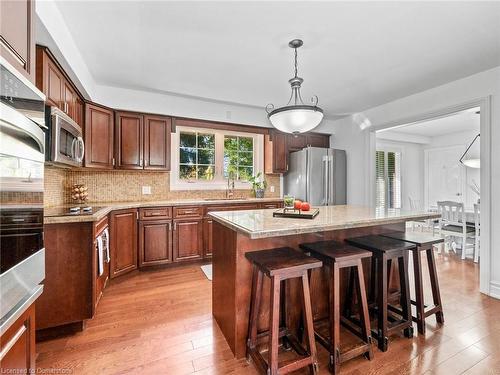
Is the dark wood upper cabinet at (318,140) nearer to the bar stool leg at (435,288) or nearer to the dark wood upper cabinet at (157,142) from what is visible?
the dark wood upper cabinet at (157,142)

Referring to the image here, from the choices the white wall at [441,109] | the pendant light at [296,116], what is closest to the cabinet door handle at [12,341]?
the pendant light at [296,116]

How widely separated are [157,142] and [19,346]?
3.02 meters

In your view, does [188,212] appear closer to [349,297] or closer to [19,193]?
[349,297]

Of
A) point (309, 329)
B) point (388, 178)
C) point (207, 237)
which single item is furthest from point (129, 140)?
point (388, 178)

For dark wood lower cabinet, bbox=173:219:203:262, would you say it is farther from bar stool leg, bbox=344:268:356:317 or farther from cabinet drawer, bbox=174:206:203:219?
bar stool leg, bbox=344:268:356:317

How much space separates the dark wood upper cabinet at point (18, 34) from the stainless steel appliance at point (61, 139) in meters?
1.06

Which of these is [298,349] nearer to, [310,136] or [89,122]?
[89,122]

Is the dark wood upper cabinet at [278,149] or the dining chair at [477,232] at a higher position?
the dark wood upper cabinet at [278,149]

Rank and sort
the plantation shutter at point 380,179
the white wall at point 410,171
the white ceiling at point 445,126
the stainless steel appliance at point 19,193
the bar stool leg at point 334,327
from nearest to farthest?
the stainless steel appliance at point 19,193 < the bar stool leg at point 334,327 < the white ceiling at point 445,126 < the plantation shutter at point 380,179 < the white wall at point 410,171

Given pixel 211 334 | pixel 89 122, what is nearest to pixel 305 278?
pixel 211 334

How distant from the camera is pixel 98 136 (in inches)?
121

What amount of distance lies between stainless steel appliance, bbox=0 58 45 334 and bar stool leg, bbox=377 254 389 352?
6.70 ft

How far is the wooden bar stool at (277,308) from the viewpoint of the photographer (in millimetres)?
1444

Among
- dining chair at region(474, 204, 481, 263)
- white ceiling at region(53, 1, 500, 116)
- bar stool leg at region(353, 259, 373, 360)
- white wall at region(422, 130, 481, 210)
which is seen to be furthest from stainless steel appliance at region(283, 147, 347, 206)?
white wall at region(422, 130, 481, 210)
